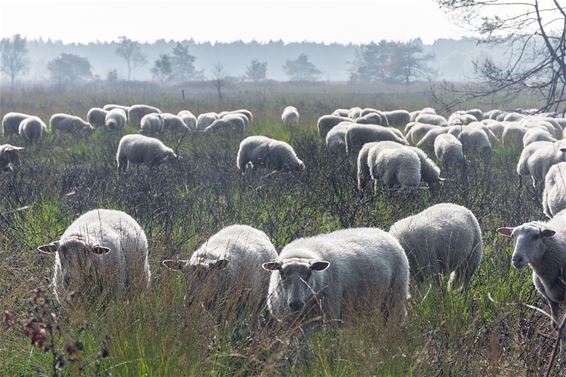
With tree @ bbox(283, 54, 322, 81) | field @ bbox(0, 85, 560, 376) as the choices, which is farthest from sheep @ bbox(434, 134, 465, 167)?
tree @ bbox(283, 54, 322, 81)

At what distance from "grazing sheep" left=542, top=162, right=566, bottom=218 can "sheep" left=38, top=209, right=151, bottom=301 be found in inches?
181

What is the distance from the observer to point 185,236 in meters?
6.50

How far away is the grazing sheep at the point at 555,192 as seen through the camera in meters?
7.93

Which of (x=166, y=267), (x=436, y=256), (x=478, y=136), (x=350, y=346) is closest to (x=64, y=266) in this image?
(x=166, y=267)

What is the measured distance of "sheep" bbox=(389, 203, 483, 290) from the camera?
5.97 metres

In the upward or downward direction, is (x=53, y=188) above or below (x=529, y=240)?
below

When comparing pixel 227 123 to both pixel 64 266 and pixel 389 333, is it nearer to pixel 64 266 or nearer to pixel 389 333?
pixel 64 266

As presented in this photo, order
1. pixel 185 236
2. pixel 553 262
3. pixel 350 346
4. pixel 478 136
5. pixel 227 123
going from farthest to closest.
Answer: pixel 227 123
pixel 478 136
pixel 185 236
pixel 553 262
pixel 350 346

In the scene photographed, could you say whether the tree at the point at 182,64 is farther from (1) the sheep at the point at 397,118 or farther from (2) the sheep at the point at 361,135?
(2) the sheep at the point at 361,135

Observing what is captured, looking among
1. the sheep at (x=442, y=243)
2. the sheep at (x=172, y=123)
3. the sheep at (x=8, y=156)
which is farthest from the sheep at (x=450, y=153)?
the sheep at (x=172, y=123)

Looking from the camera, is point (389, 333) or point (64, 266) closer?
point (389, 333)

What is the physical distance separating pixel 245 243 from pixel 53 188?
4.98 meters

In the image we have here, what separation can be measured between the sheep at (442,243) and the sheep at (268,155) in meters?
6.77

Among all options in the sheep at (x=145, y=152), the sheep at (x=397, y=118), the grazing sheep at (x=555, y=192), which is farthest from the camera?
the sheep at (x=397, y=118)
